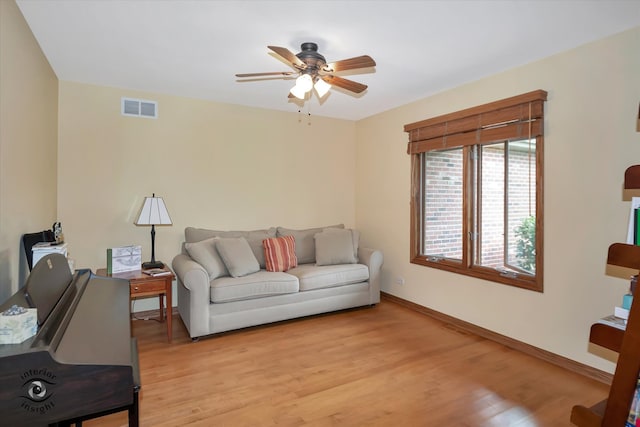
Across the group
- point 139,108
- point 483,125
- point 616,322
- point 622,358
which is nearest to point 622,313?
point 616,322

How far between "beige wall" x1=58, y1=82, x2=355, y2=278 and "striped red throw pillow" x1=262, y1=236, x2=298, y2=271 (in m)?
0.52

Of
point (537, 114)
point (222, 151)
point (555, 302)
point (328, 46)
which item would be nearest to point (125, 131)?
point (222, 151)

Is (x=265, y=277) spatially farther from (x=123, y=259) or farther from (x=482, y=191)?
(x=482, y=191)

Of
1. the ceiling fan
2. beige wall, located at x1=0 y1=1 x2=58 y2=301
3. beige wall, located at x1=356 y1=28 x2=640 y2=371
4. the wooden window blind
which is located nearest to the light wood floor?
beige wall, located at x1=356 y1=28 x2=640 y2=371

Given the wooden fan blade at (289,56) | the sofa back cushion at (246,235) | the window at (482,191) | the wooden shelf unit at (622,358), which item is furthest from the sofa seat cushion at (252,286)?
the wooden shelf unit at (622,358)

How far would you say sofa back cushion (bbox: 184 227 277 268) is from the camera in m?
3.99

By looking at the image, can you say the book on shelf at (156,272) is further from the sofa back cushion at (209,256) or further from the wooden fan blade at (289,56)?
the wooden fan blade at (289,56)

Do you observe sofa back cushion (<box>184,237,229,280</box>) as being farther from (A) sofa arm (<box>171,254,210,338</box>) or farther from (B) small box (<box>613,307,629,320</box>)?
(B) small box (<box>613,307,629,320</box>)

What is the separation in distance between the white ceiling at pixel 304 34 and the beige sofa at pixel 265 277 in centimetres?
175

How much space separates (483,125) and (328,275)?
2196mm

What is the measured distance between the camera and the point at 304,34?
2.57 m

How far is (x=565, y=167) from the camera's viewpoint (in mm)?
2842

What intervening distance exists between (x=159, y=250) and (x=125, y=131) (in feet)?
4.38

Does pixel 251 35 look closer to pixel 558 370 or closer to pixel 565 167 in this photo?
pixel 565 167
